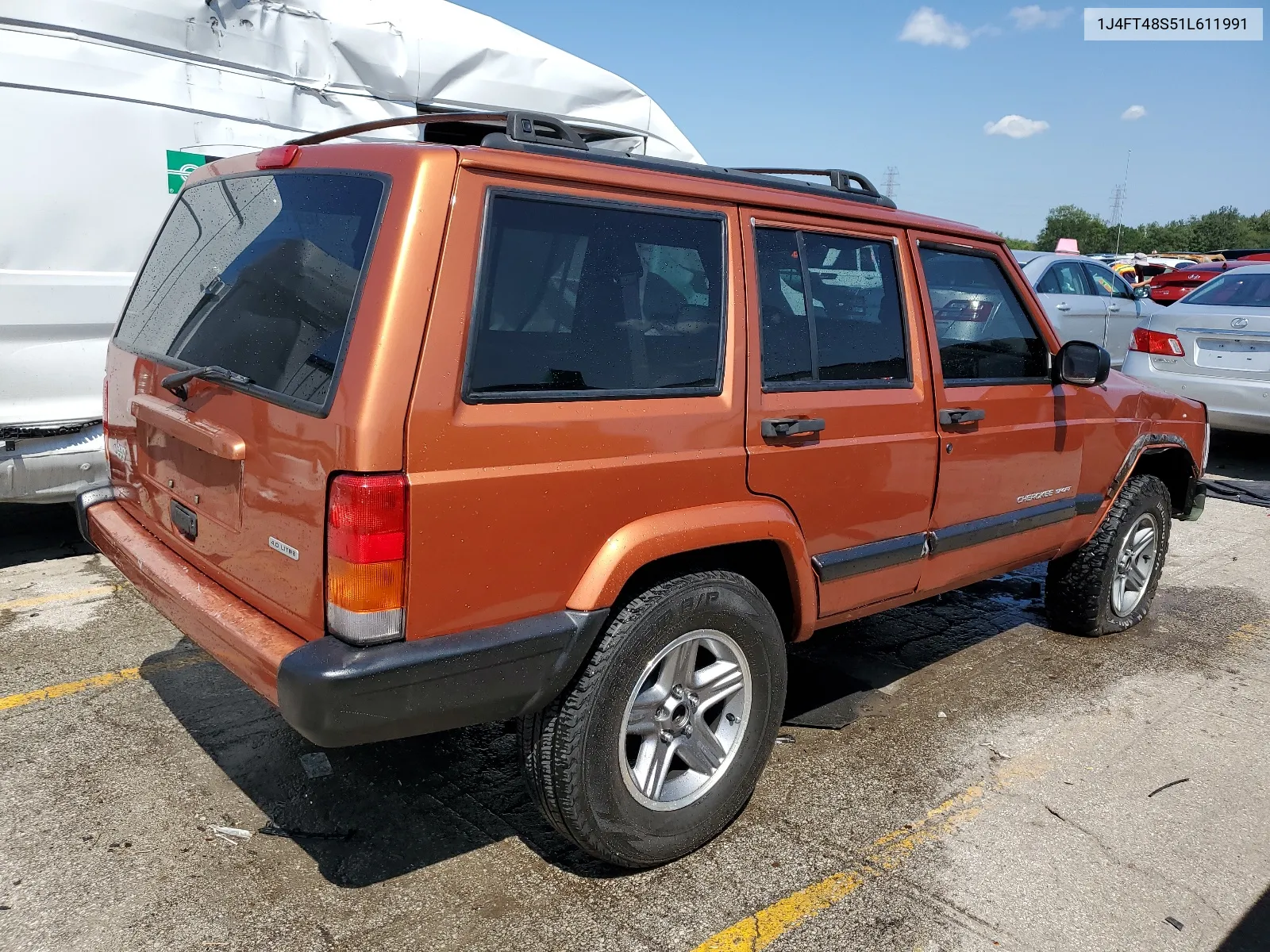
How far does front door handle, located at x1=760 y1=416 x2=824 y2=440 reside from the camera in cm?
293

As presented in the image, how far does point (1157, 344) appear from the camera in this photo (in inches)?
339

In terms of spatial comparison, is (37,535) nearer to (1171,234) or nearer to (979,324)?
(979,324)

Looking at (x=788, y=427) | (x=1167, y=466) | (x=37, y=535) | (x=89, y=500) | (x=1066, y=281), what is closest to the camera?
(x=788, y=427)

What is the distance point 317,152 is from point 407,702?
58.4 inches

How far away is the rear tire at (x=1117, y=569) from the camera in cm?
469

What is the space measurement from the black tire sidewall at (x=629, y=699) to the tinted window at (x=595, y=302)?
0.62 meters

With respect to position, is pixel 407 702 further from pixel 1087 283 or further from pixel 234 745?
pixel 1087 283

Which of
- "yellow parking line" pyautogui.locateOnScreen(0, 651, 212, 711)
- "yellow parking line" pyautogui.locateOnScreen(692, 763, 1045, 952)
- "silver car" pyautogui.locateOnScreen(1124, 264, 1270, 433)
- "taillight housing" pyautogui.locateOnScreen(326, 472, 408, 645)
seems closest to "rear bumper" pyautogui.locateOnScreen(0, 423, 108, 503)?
"yellow parking line" pyautogui.locateOnScreen(0, 651, 212, 711)

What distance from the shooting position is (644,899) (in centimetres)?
275

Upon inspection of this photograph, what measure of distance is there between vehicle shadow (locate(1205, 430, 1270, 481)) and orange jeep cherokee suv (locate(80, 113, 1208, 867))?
6.64 meters

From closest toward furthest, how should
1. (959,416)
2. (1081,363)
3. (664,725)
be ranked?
(664,725), (959,416), (1081,363)

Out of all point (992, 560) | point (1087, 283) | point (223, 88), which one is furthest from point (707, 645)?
point (1087, 283)

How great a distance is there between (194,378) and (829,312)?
195 centimetres

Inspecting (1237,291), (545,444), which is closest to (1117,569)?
(545,444)
